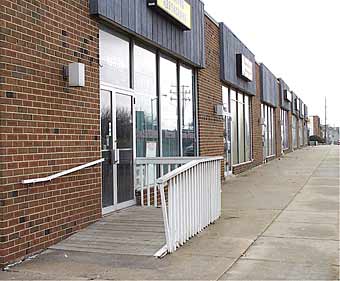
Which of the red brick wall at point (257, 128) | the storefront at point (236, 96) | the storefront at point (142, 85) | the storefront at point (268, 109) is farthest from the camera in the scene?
the storefront at point (268, 109)

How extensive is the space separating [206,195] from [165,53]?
4.43 meters

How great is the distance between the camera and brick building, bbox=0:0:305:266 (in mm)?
5977

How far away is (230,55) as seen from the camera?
17.4 m

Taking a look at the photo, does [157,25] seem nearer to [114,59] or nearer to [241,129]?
[114,59]

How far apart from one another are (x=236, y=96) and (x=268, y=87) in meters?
7.91

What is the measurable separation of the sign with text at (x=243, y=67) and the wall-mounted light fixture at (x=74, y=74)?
39.5ft

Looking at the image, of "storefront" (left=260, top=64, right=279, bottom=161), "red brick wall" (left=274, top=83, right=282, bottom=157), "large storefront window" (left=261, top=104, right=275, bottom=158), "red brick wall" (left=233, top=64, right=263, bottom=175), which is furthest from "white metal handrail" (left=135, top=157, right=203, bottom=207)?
"red brick wall" (left=274, top=83, right=282, bottom=157)

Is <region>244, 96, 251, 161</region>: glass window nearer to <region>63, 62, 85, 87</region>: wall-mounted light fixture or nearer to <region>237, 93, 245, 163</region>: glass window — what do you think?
<region>237, 93, 245, 163</region>: glass window

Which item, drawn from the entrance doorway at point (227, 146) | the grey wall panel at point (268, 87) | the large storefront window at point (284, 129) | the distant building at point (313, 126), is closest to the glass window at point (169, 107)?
the entrance doorway at point (227, 146)

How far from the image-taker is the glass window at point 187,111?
41.9 feet

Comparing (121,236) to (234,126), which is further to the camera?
(234,126)

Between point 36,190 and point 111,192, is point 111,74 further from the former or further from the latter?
point 36,190

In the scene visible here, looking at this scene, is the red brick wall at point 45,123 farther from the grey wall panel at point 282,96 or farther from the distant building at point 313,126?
the distant building at point 313,126

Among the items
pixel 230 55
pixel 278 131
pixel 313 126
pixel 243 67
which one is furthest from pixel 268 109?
pixel 313 126
